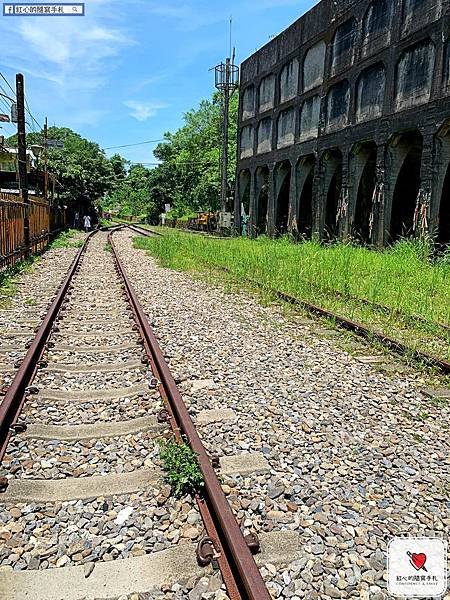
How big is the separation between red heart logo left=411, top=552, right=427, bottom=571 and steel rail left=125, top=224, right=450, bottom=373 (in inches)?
127

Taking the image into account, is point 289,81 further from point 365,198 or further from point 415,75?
point 415,75

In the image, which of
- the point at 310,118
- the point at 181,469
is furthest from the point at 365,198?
the point at 181,469

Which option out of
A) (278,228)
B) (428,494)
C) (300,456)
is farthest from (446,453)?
(278,228)

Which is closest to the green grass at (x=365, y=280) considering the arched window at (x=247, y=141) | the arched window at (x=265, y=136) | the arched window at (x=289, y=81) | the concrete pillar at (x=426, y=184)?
the concrete pillar at (x=426, y=184)

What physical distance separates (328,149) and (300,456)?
21904mm

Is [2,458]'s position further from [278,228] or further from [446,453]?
[278,228]

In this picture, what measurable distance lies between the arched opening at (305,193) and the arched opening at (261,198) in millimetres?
2953

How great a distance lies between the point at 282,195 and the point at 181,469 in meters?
29.8

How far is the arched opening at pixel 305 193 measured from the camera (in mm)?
27492

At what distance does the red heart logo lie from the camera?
2.60 meters

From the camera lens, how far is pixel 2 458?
11.4 ft

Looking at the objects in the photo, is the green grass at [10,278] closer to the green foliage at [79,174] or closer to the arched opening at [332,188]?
the arched opening at [332,188]

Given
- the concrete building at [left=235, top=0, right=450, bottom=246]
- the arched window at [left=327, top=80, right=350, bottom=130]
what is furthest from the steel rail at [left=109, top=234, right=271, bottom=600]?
the arched window at [left=327, top=80, right=350, bottom=130]

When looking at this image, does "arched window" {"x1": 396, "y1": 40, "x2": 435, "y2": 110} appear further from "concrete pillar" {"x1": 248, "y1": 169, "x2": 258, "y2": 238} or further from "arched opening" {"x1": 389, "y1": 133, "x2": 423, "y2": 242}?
"concrete pillar" {"x1": 248, "y1": 169, "x2": 258, "y2": 238}
